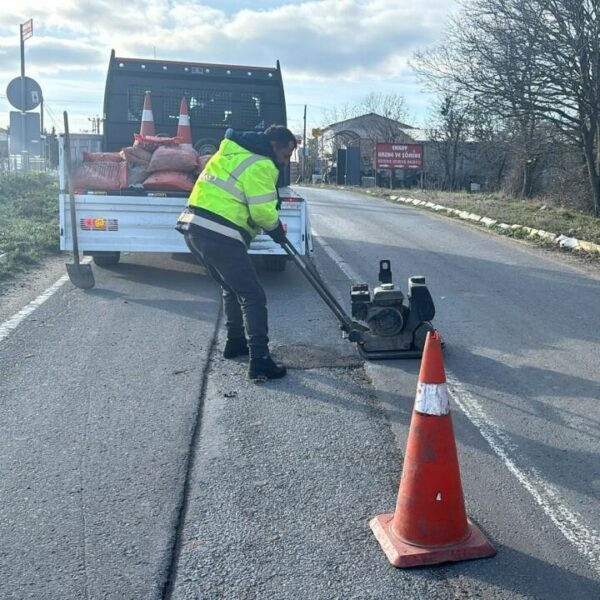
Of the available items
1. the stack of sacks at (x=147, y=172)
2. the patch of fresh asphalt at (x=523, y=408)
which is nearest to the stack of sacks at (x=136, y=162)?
the stack of sacks at (x=147, y=172)

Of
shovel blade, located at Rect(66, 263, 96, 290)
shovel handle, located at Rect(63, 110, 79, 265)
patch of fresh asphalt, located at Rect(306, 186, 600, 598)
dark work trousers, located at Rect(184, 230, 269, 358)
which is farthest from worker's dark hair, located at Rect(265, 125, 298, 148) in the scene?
shovel handle, located at Rect(63, 110, 79, 265)

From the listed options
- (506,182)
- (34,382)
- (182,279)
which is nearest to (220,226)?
(34,382)

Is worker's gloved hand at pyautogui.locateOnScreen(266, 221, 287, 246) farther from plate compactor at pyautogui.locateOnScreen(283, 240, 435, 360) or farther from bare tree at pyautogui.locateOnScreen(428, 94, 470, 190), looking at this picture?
bare tree at pyautogui.locateOnScreen(428, 94, 470, 190)

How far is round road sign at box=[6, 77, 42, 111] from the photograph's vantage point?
15.2m

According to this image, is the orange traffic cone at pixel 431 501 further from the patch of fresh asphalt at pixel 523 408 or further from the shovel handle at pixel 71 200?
the shovel handle at pixel 71 200

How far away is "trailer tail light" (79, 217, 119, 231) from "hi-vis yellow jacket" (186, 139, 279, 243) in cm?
371

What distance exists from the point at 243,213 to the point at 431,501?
3013mm

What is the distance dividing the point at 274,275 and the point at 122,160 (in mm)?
2416

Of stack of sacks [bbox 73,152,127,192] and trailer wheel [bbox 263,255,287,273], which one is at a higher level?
stack of sacks [bbox 73,152,127,192]

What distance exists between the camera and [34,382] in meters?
5.51

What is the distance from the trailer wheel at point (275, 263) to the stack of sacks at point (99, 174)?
2.02m

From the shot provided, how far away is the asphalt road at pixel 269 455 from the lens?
3.14 meters

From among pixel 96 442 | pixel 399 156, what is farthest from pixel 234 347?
pixel 399 156

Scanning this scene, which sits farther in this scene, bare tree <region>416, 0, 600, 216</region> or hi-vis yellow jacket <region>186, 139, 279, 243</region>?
bare tree <region>416, 0, 600, 216</region>
